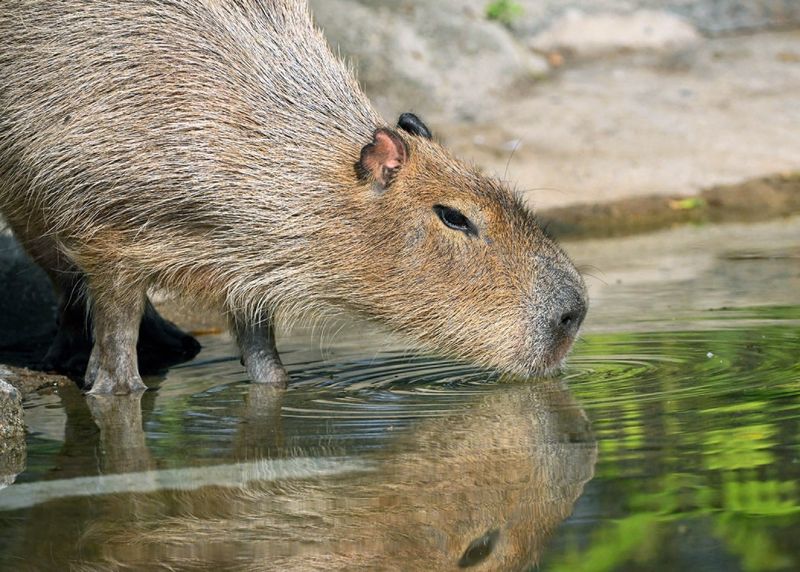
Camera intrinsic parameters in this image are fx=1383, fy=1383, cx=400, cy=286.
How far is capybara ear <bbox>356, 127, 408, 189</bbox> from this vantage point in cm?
554

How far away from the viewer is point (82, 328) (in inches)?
264

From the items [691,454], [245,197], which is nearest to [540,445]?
[691,454]

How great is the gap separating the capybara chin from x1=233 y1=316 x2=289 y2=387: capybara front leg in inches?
0.4

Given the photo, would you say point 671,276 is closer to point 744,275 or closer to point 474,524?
point 744,275

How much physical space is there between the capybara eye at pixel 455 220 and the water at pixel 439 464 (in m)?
0.61

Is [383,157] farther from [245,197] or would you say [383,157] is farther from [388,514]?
[388,514]

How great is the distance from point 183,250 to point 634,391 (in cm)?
196

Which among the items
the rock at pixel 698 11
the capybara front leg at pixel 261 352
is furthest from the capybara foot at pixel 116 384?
the rock at pixel 698 11

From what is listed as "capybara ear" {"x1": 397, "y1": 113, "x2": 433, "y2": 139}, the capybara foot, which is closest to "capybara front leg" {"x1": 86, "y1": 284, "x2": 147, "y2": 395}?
the capybara foot

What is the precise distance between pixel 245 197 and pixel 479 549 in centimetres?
278

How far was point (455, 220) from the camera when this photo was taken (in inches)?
218

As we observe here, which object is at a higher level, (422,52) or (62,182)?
(422,52)

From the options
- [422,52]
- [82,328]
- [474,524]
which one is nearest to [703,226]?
[422,52]

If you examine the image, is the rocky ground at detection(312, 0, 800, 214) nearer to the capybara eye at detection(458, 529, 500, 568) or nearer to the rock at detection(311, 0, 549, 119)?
the rock at detection(311, 0, 549, 119)
